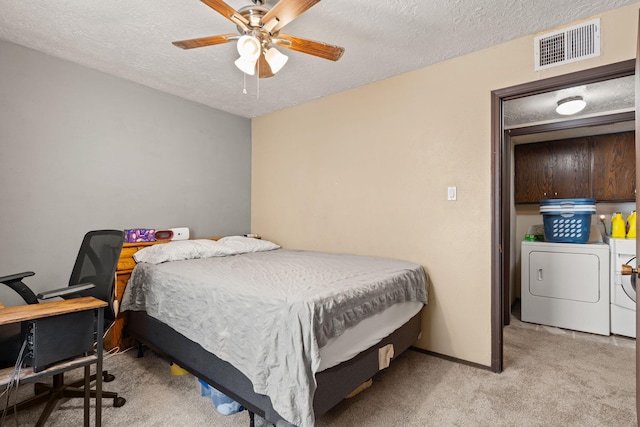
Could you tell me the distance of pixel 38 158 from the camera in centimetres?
247

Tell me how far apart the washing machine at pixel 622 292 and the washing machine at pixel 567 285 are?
54 millimetres

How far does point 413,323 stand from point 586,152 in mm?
3288

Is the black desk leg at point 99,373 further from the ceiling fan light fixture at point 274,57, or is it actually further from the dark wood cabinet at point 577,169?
the dark wood cabinet at point 577,169

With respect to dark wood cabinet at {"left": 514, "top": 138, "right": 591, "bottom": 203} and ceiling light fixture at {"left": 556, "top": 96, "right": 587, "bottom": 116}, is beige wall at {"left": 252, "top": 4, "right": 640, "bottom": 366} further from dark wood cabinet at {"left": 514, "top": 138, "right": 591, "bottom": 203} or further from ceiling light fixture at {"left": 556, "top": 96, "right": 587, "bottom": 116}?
dark wood cabinet at {"left": 514, "top": 138, "right": 591, "bottom": 203}

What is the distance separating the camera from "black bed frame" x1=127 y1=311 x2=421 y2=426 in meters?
1.49

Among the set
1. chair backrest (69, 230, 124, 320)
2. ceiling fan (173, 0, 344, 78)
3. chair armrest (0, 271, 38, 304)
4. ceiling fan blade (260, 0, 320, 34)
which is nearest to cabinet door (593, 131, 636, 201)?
ceiling fan (173, 0, 344, 78)

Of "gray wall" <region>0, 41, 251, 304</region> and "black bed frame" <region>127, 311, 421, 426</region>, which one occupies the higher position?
"gray wall" <region>0, 41, 251, 304</region>

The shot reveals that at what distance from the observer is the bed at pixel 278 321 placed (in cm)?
139

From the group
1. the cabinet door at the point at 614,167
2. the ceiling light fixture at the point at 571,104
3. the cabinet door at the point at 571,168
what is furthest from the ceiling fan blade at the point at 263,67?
the cabinet door at the point at 614,167

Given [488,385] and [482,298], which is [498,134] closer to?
[482,298]

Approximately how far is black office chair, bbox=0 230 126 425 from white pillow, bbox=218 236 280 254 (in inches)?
46.1

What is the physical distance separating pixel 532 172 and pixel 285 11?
13.0 feet

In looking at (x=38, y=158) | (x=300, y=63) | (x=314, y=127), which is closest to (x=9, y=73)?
(x=38, y=158)

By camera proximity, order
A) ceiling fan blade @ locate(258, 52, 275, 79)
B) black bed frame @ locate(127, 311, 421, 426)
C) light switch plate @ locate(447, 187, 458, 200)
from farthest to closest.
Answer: light switch plate @ locate(447, 187, 458, 200)
ceiling fan blade @ locate(258, 52, 275, 79)
black bed frame @ locate(127, 311, 421, 426)
